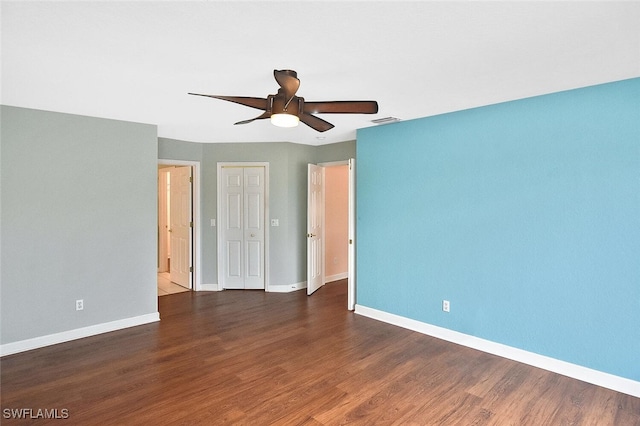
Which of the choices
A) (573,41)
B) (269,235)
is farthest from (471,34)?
(269,235)

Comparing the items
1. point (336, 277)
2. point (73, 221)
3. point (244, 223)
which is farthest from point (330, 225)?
point (73, 221)

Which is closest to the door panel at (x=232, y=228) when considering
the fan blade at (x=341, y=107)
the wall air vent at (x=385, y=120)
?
the wall air vent at (x=385, y=120)

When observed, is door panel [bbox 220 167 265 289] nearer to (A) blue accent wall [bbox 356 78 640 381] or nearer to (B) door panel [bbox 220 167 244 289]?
(B) door panel [bbox 220 167 244 289]

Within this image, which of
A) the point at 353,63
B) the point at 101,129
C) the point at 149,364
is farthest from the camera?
the point at 101,129

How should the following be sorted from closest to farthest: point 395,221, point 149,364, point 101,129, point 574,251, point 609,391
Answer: point 609,391 → point 574,251 → point 149,364 → point 101,129 → point 395,221

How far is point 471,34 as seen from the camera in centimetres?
195

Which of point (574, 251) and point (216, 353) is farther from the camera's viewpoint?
point (216, 353)

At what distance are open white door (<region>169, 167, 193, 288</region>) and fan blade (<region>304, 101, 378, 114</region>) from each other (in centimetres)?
377

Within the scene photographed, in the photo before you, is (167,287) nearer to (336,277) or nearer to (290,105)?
(336,277)

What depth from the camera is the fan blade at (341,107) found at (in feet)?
7.65

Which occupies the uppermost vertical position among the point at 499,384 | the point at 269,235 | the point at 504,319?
the point at 269,235

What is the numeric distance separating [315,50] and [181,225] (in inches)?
177

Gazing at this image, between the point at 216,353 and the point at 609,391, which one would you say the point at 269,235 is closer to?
the point at 216,353

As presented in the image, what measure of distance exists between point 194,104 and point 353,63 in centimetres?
171
